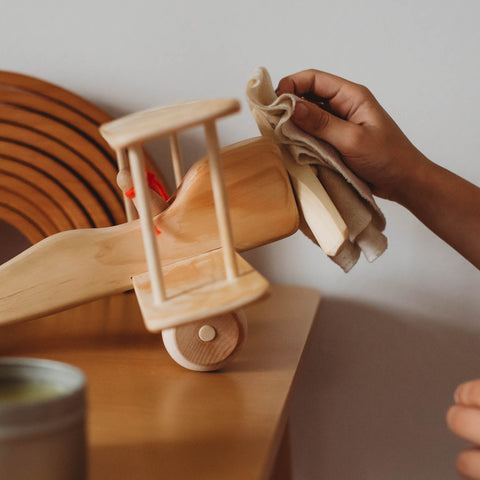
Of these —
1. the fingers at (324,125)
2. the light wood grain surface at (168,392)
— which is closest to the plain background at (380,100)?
the light wood grain surface at (168,392)

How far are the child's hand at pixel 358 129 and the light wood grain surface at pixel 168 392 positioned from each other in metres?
0.20

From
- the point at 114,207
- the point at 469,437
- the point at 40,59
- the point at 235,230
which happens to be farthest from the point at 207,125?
the point at 40,59

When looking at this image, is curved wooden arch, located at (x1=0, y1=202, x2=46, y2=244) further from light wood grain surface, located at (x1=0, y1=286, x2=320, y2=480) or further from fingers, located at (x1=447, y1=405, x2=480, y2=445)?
fingers, located at (x1=447, y1=405, x2=480, y2=445)

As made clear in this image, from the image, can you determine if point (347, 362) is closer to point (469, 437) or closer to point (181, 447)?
point (469, 437)

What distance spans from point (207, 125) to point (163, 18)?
555 mm

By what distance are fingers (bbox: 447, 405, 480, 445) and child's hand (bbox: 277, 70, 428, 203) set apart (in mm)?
268

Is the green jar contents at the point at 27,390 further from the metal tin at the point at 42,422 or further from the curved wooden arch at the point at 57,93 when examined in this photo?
the curved wooden arch at the point at 57,93

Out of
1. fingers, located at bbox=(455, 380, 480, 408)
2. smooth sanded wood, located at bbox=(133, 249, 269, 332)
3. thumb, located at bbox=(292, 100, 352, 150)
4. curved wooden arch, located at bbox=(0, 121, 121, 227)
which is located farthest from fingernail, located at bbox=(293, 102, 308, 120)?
curved wooden arch, located at bbox=(0, 121, 121, 227)

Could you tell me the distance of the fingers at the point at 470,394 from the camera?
0.57 m

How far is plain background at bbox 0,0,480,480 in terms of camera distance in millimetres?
949

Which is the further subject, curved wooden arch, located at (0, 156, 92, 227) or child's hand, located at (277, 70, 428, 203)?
curved wooden arch, located at (0, 156, 92, 227)

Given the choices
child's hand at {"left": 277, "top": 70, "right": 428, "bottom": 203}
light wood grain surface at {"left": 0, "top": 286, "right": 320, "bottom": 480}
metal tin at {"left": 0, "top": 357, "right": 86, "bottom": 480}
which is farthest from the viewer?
child's hand at {"left": 277, "top": 70, "right": 428, "bottom": 203}

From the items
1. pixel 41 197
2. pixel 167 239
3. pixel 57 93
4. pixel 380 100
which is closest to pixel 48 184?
pixel 41 197

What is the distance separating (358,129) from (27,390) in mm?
432
